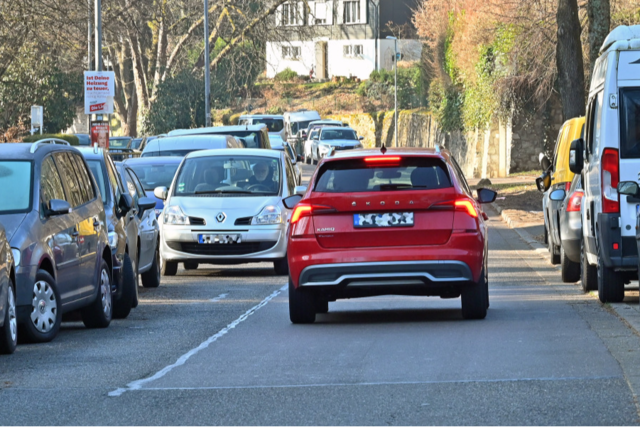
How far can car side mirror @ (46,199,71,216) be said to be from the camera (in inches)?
410

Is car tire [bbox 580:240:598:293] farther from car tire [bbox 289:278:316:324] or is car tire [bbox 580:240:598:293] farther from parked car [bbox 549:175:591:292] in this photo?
car tire [bbox 289:278:316:324]

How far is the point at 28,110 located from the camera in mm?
66938

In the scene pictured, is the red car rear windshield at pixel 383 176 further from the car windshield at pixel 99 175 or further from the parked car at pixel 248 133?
the parked car at pixel 248 133

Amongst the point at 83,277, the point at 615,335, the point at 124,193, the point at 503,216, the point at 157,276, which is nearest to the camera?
the point at 615,335

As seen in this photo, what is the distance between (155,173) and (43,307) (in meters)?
10.7

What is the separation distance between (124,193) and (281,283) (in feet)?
9.09

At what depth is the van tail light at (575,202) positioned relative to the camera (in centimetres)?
1486

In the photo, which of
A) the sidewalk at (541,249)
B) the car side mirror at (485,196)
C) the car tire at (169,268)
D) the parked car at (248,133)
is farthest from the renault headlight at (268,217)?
the parked car at (248,133)

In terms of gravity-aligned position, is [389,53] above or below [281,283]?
above

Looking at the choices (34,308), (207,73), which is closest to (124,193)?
(34,308)

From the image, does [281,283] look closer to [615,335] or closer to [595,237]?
[595,237]

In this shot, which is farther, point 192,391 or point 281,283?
point 281,283

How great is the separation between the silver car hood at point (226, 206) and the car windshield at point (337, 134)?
1637 inches

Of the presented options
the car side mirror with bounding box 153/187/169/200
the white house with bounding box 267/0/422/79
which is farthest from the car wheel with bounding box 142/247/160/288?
the white house with bounding box 267/0/422/79
